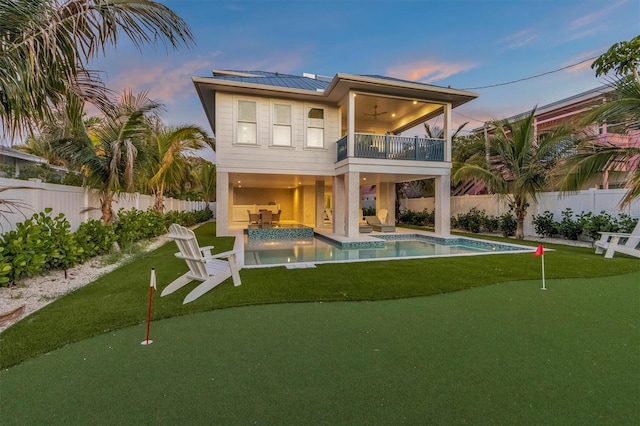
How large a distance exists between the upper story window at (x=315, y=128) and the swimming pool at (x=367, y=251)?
14.3ft

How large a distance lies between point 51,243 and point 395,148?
11.7 metres

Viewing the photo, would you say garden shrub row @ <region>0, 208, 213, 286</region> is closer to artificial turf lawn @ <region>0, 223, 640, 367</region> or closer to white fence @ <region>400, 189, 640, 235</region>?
artificial turf lawn @ <region>0, 223, 640, 367</region>

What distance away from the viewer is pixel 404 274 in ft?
20.1

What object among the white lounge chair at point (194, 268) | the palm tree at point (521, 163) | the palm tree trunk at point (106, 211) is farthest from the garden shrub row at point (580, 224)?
the palm tree trunk at point (106, 211)

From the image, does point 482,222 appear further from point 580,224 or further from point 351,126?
point 351,126

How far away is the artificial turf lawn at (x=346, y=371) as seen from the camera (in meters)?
2.11

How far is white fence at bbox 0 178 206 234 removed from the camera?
4.96 m

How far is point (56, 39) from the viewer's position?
Answer: 3.30m

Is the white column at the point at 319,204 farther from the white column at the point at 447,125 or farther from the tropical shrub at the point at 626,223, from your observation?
the tropical shrub at the point at 626,223

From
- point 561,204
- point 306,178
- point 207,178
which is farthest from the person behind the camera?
point 207,178

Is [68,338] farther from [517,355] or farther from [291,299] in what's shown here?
[517,355]

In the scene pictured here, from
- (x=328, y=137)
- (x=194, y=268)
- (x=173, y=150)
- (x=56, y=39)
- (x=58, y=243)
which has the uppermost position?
(x=328, y=137)

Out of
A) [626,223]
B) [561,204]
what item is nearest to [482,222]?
[561,204]

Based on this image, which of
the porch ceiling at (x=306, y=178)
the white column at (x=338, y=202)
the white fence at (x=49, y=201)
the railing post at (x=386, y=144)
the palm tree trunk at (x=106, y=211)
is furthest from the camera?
the porch ceiling at (x=306, y=178)
